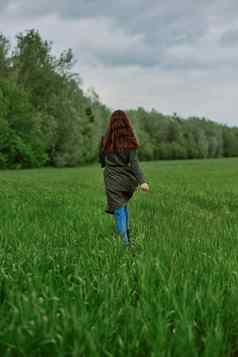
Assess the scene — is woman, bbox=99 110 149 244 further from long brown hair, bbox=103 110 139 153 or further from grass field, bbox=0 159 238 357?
grass field, bbox=0 159 238 357

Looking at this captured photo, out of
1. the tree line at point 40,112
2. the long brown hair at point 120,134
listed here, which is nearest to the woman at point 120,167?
the long brown hair at point 120,134

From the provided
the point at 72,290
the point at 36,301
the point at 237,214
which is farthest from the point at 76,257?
the point at 237,214

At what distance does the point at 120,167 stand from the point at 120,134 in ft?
1.58

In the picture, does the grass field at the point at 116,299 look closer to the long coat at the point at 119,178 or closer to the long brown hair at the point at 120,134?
the long coat at the point at 119,178

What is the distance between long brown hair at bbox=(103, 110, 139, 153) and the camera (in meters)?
5.74

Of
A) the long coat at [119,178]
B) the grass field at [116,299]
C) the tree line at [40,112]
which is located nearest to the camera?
the grass field at [116,299]

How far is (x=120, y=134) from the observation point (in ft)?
19.1

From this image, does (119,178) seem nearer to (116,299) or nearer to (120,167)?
(120,167)

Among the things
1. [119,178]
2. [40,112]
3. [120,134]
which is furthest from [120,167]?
[40,112]

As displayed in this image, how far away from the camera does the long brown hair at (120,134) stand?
5.74 meters

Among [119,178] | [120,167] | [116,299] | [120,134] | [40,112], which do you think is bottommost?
[116,299]

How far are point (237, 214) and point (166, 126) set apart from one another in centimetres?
11929

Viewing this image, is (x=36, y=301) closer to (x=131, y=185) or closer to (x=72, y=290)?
→ (x=72, y=290)

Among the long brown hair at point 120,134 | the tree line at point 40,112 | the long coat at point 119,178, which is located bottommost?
the long coat at point 119,178
